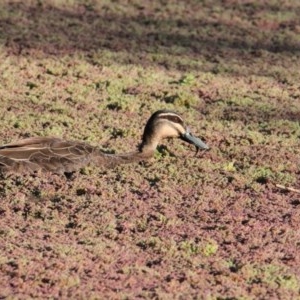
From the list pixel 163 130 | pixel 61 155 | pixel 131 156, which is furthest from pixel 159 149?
pixel 61 155

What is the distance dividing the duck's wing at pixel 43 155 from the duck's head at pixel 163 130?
0.64 metres

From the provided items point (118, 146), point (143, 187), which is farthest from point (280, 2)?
point (143, 187)

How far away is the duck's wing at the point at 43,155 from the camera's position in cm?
832

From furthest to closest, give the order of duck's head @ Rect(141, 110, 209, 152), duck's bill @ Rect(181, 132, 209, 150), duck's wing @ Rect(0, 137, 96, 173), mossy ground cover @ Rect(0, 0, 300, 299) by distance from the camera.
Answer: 1. duck's bill @ Rect(181, 132, 209, 150)
2. duck's head @ Rect(141, 110, 209, 152)
3. duck's wing @ Rect(0, 137, 96, 173)
4. mossy ground cover @ Rect(0, 0, 300, 299)

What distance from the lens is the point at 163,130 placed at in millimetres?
9070

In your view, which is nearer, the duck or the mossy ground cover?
the mossy ground cover

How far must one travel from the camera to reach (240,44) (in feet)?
45.2

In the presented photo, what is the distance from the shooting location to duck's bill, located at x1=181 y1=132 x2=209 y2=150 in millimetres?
9188

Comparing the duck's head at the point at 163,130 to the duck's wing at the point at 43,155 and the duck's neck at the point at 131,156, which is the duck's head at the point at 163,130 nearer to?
the duck's neck at the point at 131,156

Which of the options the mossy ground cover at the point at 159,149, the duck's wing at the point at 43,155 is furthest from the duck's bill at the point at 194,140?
the duck's wing at the point at 43,155

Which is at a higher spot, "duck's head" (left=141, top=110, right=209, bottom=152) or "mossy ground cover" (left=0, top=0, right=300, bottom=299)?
"duck's head" (left=141, top=110, right=209, bottom=152)

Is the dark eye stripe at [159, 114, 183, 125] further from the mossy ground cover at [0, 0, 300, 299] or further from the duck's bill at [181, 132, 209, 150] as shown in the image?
the mossy ground cover at [0, 0, 300, 299]

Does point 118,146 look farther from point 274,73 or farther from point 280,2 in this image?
point 280,2

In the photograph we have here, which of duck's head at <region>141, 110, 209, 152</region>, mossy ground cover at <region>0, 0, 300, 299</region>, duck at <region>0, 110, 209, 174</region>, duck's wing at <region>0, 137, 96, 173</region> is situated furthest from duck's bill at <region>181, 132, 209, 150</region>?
duck's wing at <region>0, 137, 96, 173</region>
